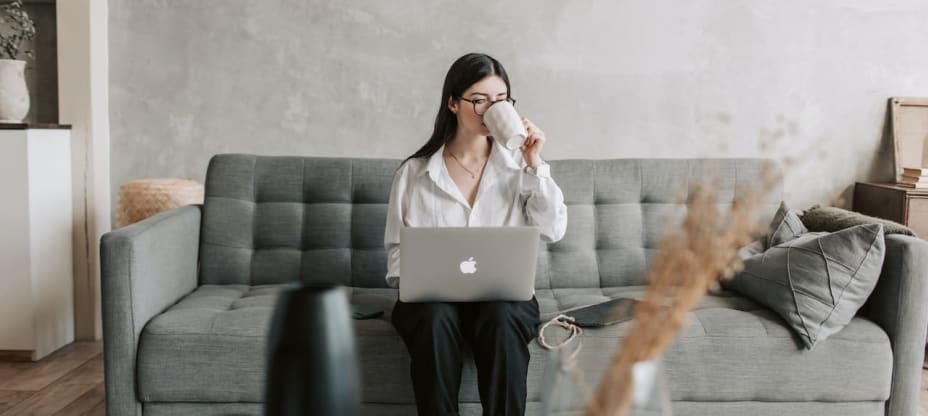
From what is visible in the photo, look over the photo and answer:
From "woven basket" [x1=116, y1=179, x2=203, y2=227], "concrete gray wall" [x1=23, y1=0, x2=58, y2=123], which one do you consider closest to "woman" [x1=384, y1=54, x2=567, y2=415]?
"woven basket" [x1=116, y1=179, x2=203, y2=227]

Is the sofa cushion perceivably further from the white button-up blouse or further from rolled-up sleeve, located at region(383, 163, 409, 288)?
the white button-up blouse

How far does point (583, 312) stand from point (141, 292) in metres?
1.23

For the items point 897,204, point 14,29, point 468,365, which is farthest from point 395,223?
point 897,204

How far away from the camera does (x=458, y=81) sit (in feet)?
7.99

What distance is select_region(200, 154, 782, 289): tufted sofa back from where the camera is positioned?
280 centimetres

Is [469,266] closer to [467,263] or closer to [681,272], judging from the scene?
[467,263]

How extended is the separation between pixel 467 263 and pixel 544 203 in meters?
0.52

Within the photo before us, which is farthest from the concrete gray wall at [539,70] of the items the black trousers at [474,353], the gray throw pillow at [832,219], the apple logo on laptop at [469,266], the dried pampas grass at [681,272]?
the dried pampas grass at [681,272]

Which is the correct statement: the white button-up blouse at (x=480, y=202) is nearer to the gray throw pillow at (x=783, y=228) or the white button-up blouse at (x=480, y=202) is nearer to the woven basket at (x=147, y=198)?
the gray throw pillow at (x=783, y=228)

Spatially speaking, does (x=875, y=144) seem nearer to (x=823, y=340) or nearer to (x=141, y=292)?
(x=823, y=340)

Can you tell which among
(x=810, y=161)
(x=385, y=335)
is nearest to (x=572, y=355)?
(x=385, y=335)

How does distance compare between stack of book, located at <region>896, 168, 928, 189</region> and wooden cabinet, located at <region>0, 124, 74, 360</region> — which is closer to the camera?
wooden cabinet, located at <region>0, 124, 74, 360</region>

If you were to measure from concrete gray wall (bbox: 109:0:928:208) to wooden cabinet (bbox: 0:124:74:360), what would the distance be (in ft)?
1.35

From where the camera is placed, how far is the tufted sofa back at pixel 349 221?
2805 mm
